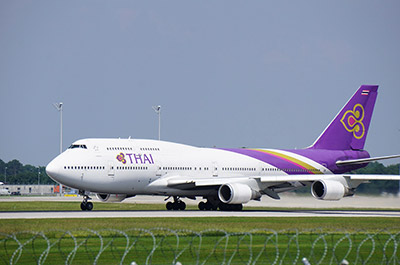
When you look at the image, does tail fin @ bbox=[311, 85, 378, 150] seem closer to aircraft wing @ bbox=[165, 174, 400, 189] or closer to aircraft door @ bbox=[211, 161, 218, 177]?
aircraft door @ bbox=[211, 161, 218, 177]

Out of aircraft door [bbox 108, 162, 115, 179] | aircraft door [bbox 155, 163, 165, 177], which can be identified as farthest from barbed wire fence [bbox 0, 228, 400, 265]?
aircraft door [bbox 155, 163, 165, 177]

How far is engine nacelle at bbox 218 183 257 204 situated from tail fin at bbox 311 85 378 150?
15.7 m

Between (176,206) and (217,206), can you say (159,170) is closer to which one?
(176,206)

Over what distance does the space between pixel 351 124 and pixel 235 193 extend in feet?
65.5

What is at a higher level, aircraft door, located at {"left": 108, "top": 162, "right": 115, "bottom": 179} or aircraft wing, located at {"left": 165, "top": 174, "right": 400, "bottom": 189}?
aircraft door, located at {"left": 108, "top": 162, "right": 115, "bottom": 179}

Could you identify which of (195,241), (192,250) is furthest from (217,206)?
(192,250)

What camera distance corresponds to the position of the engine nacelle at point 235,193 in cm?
5172

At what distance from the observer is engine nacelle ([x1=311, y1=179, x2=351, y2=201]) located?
50500mm

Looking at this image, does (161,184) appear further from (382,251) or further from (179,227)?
(382,251)

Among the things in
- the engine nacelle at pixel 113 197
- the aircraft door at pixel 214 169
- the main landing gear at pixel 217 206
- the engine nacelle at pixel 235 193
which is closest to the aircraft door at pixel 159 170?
the engine nacelle at pixel 113 197

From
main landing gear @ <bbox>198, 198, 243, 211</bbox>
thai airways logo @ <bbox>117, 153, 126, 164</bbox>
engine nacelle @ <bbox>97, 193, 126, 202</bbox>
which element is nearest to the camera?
thai airways logo @ <bbox>117, 153, 126, 164</bbox>

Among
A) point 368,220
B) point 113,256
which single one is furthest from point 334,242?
point 368,220

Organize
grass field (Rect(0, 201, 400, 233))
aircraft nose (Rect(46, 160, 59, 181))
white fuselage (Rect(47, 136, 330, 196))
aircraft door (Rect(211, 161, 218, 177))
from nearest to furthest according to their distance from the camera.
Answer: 1. grass field (Rect(0, 201, 400, 233))
2. aircraft nose (Rect(46, 160, 59, 181))
3. white fuselage (Rect(47, 136, 330, 196))
4. aircraft door (Rect(211, 161, 218, 177))

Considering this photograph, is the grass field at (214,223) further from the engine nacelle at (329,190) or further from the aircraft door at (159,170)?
the aircraft door at (159,170)
